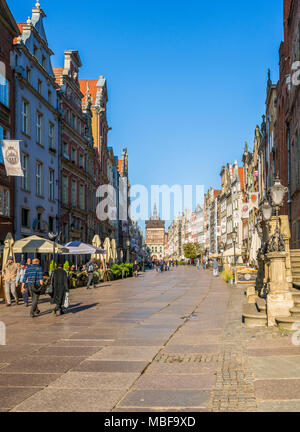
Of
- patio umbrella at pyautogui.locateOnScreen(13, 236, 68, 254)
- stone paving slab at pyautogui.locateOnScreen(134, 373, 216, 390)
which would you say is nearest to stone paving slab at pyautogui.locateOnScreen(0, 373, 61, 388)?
stone paving slab at pyautogui.locateOnScreen(134, 373, 216, 390)

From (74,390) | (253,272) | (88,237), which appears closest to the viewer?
(74,390)

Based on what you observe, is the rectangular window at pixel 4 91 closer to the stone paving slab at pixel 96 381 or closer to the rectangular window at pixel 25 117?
the rectangular window at pixel 25 117

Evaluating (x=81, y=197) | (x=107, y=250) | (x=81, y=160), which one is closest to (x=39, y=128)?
(x=107, y=250)

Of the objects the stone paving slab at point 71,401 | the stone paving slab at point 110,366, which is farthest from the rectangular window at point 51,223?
the stone paving slab at point 71,401

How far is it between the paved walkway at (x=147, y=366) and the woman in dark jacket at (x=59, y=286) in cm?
143

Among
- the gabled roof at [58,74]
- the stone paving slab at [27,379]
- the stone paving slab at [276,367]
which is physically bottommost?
the stone paving slab at [27,379]

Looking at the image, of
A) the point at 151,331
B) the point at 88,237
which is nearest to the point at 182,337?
the point at 151,331

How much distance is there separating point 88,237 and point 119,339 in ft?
133

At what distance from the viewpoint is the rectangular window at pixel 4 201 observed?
27.6 meters

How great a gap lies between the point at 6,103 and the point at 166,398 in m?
25.5

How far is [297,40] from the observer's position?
88.3ft

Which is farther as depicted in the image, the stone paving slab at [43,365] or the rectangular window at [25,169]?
the rectangular window at [25,169]

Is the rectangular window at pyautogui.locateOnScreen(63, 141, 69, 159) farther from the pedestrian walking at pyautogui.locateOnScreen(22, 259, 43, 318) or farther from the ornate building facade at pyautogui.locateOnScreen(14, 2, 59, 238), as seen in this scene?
the pedestrian walking at pyautogui.locateOnScreen(22, 259, 43, 318)
